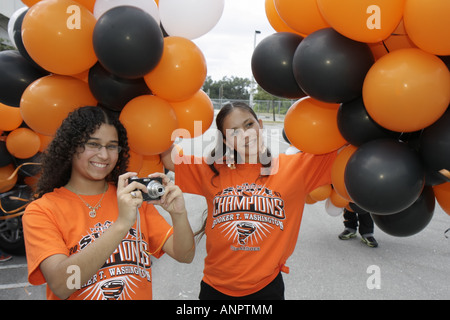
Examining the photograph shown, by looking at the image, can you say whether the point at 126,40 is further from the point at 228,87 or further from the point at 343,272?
the point at 228,87

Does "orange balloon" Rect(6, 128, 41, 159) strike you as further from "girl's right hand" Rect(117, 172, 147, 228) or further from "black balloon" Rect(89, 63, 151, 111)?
"girl's right hand" Rect(117, 172, 147, 228)

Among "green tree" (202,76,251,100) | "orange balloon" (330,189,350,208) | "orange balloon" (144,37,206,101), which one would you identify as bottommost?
"green tree" (202,76,251,100)

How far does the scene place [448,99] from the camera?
1.21 metres

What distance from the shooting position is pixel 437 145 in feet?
4.02

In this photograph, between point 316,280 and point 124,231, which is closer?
point 124,231

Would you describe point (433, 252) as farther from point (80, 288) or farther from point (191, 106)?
point (80, 288)

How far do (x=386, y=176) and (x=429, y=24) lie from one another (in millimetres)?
556

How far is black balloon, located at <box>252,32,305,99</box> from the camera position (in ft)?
5.24

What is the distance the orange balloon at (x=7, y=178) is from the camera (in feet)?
11.1

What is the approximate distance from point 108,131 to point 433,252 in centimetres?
450

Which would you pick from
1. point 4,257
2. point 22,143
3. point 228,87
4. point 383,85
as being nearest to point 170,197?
point 383,85

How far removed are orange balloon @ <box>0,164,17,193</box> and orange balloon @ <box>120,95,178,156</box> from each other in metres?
2.41

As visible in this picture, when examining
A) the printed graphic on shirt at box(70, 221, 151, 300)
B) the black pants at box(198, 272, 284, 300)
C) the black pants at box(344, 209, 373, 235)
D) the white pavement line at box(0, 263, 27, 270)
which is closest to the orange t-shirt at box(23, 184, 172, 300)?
the printed graphic on shirt at box(70, 221, 151, 300)
